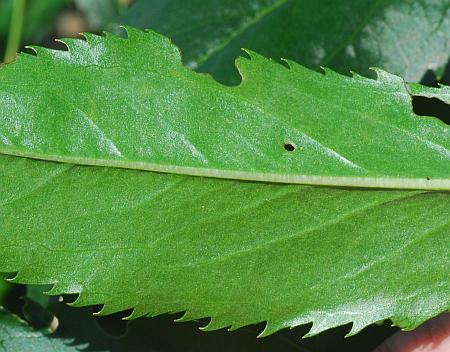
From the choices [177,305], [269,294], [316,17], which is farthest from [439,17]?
[177,305]

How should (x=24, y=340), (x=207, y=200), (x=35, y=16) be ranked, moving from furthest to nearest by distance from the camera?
(x=35, y=16), (x=24, y=340), (x=207, y=200)

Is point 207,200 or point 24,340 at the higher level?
point 207,200

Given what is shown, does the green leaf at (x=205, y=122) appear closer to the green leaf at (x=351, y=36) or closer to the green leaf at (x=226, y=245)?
the green leaf at (x=226, y=245)

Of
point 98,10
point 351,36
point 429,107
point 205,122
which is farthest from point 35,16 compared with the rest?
point 429,107

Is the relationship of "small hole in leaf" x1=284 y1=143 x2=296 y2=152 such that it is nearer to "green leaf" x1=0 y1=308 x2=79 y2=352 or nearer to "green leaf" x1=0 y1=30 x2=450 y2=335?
"green leaf" x1=0 y1=30 x2=450 y2=335

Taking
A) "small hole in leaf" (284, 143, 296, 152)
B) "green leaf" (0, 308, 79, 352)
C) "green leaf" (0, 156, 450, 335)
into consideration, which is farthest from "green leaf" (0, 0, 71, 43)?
"small hole in leaf" (284, 143, 296, 152)

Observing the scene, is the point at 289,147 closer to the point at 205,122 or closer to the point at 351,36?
the point at 205,122

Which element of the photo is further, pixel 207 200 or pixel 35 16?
pixel 35 16

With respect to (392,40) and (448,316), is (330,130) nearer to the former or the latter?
(392,40)

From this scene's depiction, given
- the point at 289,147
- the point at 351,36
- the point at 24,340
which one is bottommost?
the point at 24,340
